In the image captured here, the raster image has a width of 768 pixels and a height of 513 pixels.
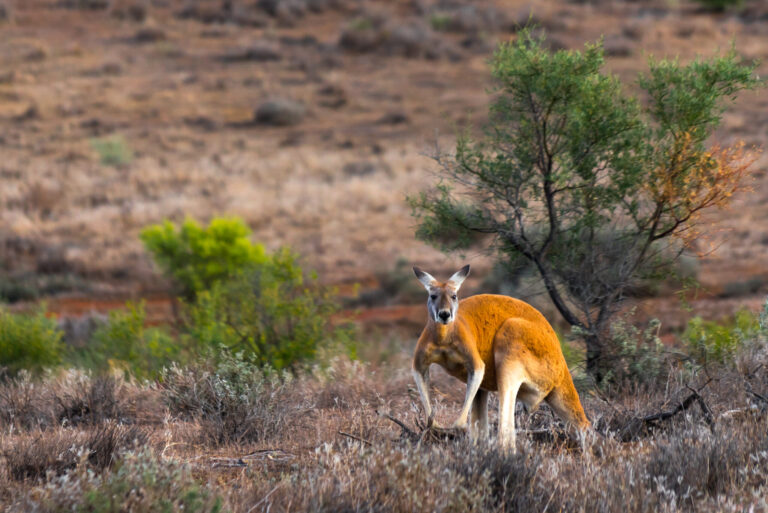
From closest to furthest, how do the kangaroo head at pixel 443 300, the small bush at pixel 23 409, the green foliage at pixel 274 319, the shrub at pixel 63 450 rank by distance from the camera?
the kangaroo head at pixel 443 300
the shrub at pixel 63 450
the small bush at pixel 23 409
the green foliage at pixel 274 319

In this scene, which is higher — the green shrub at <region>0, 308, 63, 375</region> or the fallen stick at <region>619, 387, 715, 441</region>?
the fallen stick at <region>619, 387, 715, 441</region>

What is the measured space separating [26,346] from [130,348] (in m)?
1.69

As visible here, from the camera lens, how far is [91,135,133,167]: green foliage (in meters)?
35.9

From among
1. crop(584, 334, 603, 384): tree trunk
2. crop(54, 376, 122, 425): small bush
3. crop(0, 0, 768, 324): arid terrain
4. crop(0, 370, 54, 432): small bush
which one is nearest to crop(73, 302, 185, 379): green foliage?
crop(0, 370, 54, 432): small bush

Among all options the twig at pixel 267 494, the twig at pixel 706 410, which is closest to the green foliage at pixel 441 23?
the twig at pixel 706 410

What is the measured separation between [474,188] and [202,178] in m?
25.9

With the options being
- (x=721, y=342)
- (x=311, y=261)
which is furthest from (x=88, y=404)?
(x=311, y=261)

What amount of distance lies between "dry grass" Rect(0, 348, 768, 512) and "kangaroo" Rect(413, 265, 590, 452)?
0.26m

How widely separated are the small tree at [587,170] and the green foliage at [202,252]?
486 inches

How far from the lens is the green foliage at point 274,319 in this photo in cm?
1293

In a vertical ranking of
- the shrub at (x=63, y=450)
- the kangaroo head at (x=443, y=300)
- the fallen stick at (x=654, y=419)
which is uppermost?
the kangaroo head at (x=443, y=300)

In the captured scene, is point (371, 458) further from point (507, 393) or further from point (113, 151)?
point (113, 151)

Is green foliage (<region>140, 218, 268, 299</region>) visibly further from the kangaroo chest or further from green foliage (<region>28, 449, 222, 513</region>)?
green foliage (<region>28, 449, 222, 513</region>)

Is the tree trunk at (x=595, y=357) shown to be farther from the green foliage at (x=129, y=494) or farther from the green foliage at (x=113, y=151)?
the green foliage at (x=113, y=151)
